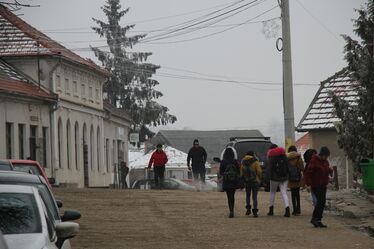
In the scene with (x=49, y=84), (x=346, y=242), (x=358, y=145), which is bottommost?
(x=346, y=242)

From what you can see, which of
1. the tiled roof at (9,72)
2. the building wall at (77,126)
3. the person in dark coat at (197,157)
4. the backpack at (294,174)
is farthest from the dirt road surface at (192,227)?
the tiled roof at (9,72)

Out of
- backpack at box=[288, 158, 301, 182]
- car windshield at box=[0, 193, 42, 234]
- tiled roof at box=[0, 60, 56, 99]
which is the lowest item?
car windshield at box=[0, 193, 42, 234]

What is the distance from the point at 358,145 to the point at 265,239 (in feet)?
46.0

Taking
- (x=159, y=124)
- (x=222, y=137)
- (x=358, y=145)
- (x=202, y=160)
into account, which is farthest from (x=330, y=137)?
(x=222, y=137)

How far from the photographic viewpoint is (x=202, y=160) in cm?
4041

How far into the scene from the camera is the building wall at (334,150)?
5172 cm

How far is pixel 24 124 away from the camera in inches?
2228

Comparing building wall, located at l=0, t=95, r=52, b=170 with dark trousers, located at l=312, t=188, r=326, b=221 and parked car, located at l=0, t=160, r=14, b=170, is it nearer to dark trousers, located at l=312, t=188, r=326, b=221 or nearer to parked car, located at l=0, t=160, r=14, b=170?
dark trousers, located at l=312, t=188, r=326, b=221

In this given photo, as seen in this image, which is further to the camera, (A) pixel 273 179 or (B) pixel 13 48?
(B) pixel 13 48

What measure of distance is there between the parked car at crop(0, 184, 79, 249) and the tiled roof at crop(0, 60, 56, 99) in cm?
4174

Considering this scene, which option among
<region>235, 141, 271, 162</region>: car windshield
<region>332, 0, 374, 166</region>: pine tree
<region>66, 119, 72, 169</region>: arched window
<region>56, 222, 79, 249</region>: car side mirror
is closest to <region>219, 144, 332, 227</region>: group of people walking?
<region>332, 0, 374, 166</region>: pine tree

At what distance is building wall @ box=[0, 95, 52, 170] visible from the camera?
53688 mm

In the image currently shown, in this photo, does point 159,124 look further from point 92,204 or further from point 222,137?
point 92,204

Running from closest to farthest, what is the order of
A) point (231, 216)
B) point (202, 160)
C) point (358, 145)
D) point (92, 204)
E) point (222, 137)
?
point (231, 216) → point (92, 204) → point (358, 145) → point (202, 160) → point (222, 137)
